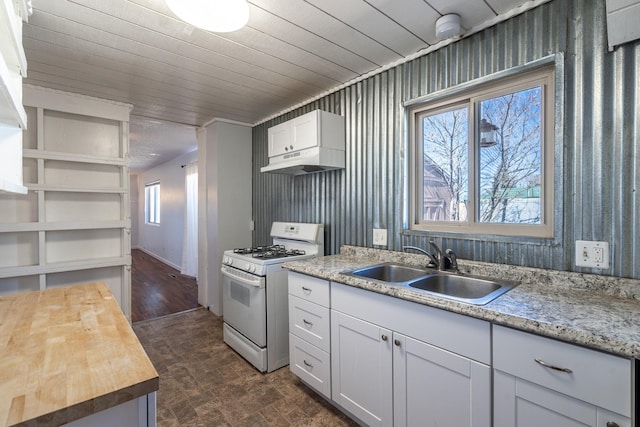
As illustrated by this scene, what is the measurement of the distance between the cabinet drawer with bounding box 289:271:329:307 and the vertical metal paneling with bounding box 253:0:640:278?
0.60 meters

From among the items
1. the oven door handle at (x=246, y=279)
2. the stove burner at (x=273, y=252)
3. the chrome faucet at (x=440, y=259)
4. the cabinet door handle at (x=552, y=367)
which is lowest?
the oven door handle at (x=246, y=279)

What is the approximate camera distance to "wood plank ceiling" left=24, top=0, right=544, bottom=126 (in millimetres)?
1560

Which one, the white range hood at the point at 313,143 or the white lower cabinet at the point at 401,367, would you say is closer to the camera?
the white lower cabinet at the point at 401,367

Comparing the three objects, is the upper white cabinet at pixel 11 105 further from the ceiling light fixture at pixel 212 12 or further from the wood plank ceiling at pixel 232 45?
the ceiling light fixture at pixel 212 12

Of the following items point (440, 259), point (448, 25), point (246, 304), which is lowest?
point (246, 304)

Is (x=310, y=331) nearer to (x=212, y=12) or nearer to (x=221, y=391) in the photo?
(x=221, y=391)

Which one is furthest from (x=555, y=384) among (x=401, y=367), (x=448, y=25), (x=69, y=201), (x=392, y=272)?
(x=69, y=201)

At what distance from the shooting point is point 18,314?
1229 mm

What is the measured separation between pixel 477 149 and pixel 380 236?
0.86 meters

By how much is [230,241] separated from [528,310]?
3.05m

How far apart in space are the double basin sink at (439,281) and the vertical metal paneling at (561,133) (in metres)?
0.17

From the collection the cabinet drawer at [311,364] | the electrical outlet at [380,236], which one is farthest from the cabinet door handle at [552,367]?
the electrical outlet at [380,236]

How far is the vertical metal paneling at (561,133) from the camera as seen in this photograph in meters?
1.27

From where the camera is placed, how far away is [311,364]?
6.43 feet
